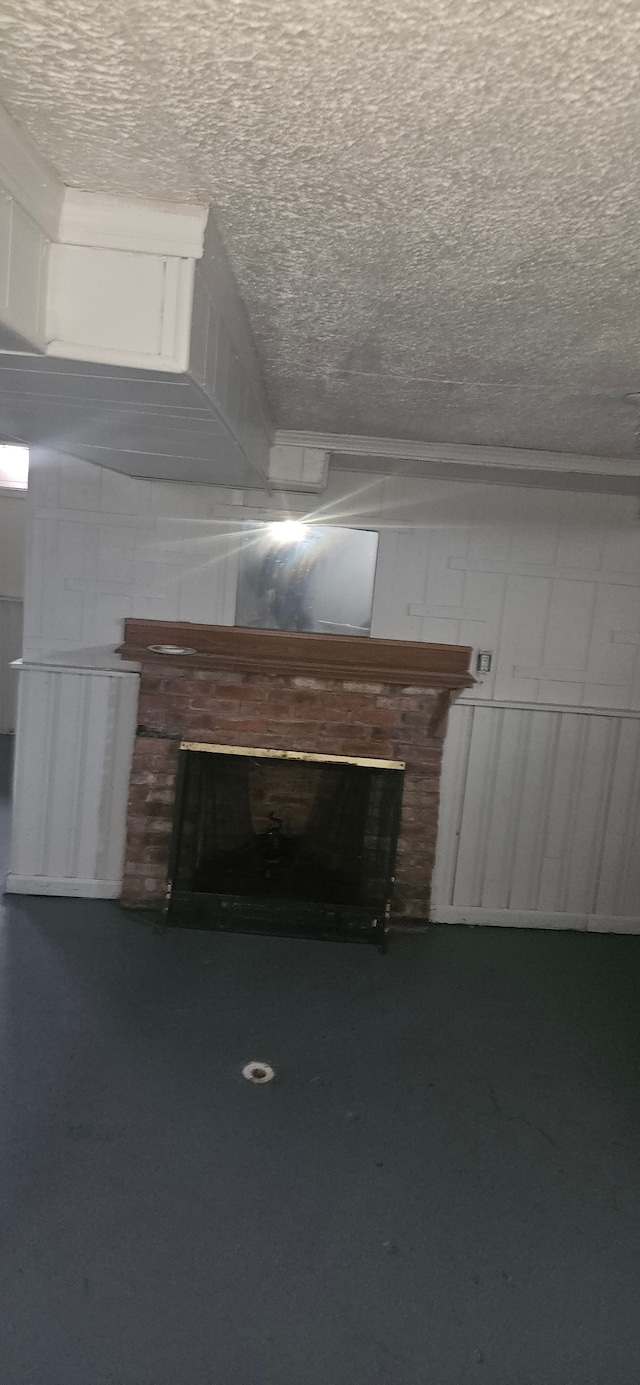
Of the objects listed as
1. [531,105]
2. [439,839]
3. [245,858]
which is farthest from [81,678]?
[531,105]

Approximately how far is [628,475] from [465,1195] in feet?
8.88

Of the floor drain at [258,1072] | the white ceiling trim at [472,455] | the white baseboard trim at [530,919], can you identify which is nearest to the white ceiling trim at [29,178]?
the white ceiling trim at [472,455]

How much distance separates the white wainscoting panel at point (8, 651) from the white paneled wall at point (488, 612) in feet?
10.2

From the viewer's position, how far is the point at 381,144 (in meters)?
1.12

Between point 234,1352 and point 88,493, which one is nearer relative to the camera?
point 234,1352

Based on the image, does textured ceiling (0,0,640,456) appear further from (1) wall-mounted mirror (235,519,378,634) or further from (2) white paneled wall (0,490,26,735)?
(2) white paneled wall (0,490,26,735)

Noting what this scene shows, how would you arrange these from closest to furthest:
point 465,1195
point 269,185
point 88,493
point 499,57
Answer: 1. point 499,57
2. point 269,185
3. point 465,1195
4. point 88,493

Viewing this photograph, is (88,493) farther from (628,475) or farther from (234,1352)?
(234,1352)

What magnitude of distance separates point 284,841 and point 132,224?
2881mm

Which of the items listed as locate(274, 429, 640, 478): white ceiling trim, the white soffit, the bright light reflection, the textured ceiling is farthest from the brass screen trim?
the bright light reflection

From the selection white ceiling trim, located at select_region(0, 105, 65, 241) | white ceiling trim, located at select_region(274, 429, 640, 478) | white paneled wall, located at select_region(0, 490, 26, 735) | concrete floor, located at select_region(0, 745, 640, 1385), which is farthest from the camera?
white paneled wall, located at select_region(0, 490, 26, 735)

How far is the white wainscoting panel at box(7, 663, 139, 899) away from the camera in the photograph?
372cm

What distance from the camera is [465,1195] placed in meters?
2.24

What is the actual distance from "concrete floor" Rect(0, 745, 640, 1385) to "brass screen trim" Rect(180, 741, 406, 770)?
0.84m
